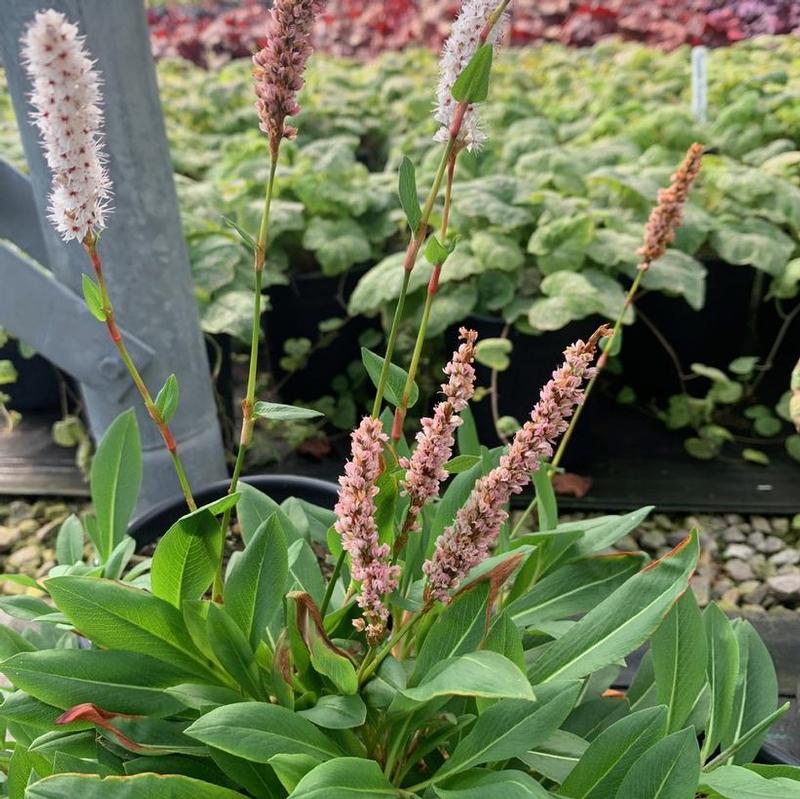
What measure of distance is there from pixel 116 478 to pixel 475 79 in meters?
0.89

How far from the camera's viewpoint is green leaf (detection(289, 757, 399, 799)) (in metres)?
0.79

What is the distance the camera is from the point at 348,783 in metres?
0.84

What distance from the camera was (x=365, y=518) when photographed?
0.77 metres

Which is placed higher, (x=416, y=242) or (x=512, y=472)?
(x=416, y=242)

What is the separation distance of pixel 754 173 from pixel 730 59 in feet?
8.44

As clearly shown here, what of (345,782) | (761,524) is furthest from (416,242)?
(761,524)

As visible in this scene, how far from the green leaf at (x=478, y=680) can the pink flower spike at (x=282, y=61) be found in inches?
21.3

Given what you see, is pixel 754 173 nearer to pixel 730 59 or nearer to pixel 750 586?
pixel 750 586

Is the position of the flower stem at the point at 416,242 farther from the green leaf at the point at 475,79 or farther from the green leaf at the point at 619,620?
the green leaf at the point at 619,620

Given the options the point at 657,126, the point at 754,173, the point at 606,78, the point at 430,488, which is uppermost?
the point at 606,78

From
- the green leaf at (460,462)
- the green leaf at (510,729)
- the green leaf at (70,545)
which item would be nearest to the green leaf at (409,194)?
the green leaf at (460,462)

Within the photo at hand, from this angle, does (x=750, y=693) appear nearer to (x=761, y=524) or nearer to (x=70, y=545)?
(x=70, y=545)

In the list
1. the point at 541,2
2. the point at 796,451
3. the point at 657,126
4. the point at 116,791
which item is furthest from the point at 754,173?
the point at 541,2

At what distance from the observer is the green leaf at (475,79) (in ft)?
Result: 2.41
